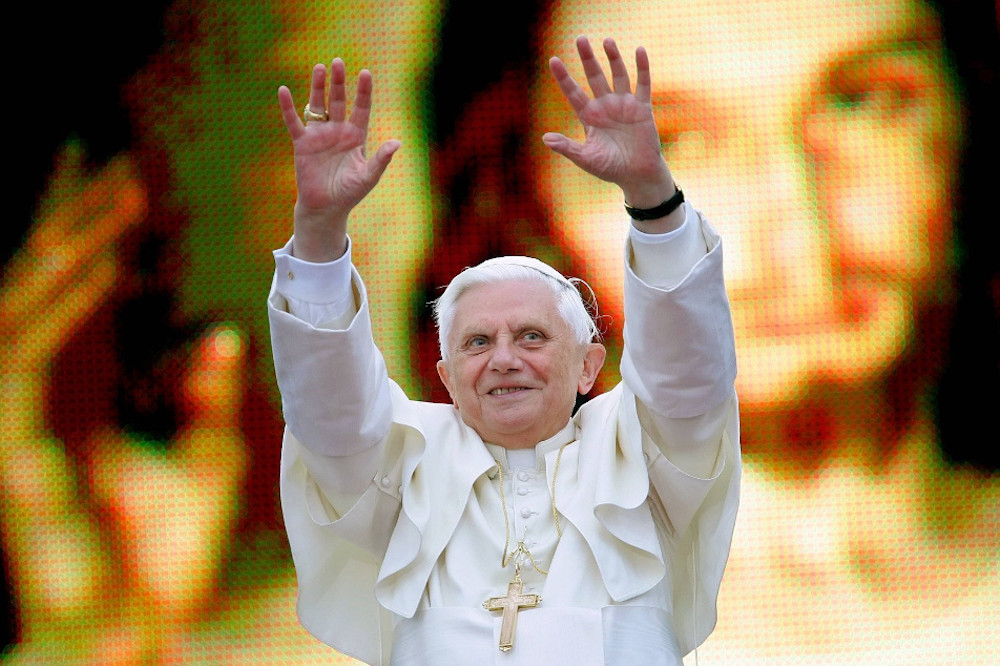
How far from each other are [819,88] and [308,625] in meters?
2.71

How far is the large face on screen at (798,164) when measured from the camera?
4.66m

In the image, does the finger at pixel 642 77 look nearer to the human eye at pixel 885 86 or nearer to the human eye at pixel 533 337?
the human eye at pixel 533 337

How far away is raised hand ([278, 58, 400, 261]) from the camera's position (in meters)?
2.53

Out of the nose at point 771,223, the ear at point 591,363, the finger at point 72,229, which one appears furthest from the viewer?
the finger at point 72,229

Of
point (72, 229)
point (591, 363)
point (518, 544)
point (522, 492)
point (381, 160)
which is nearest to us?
point (381, 160)

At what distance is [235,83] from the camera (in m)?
4.87

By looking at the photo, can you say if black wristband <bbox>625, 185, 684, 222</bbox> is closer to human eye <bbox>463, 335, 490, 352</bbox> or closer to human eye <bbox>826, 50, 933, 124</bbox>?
human eye <bbox>463, 335, 490, 352</bbox>

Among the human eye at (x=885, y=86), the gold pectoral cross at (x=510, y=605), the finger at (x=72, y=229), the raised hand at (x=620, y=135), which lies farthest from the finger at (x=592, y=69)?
the finger at (x=72, y=229)

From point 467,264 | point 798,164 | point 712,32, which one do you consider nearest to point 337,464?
point 467,264

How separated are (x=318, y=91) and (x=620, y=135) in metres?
0.54

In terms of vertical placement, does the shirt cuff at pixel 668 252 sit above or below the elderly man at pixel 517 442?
above

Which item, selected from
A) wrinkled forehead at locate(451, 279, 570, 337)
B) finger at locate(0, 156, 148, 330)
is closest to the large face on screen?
finger at locate(0, 156, 148, 330)

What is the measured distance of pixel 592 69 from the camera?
257 cm

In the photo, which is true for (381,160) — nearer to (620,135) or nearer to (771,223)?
(620,135)
